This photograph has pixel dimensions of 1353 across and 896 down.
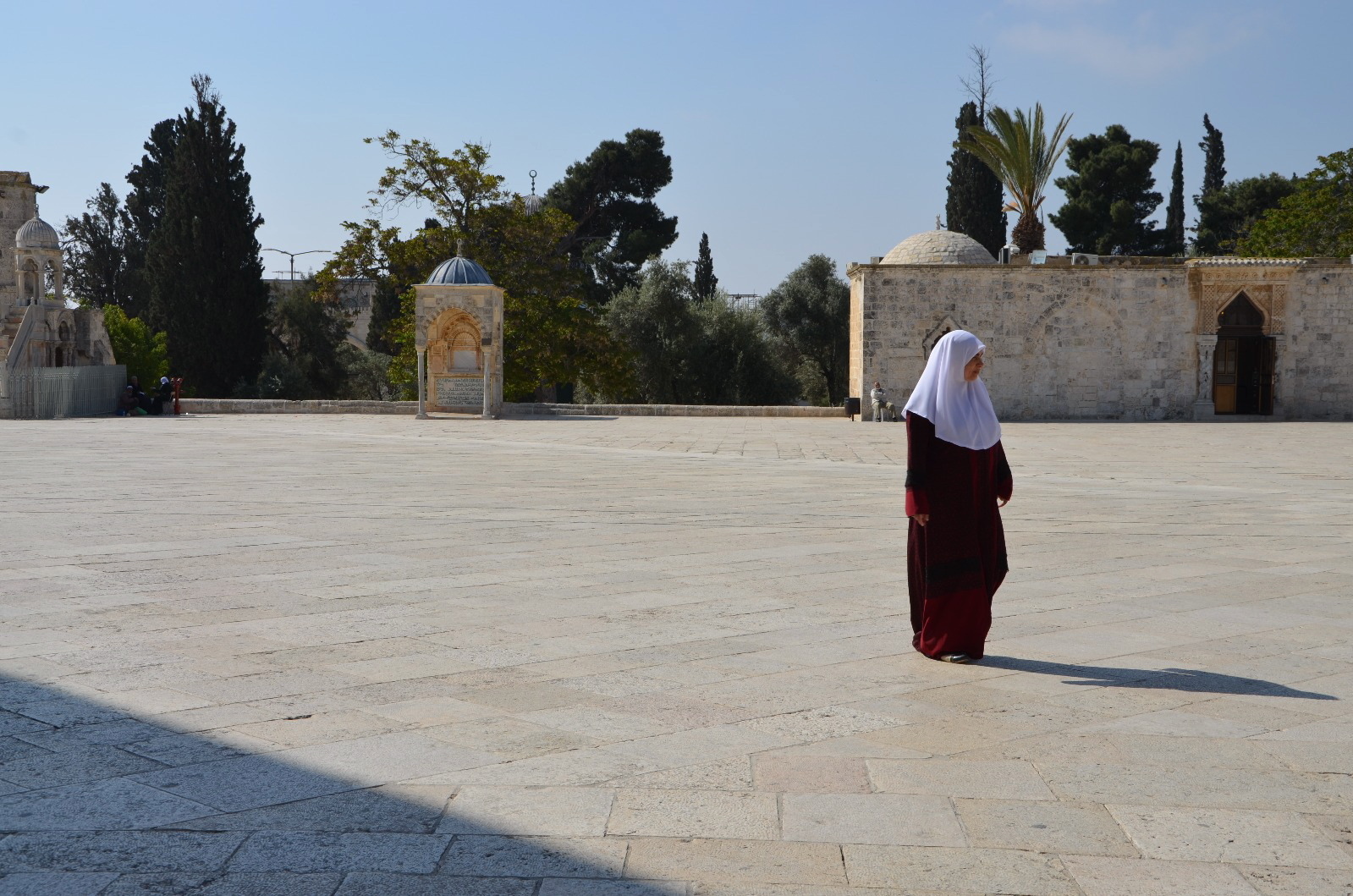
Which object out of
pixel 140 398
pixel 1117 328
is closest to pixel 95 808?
pixel 140 398

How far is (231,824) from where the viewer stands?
2.94 m

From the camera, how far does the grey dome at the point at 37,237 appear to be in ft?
97.0

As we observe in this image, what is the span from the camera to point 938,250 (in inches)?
1159

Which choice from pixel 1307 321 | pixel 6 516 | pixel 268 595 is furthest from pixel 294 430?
pixel 1307 321

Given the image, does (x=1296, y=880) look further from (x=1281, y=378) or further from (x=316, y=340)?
(x=316, y=340)

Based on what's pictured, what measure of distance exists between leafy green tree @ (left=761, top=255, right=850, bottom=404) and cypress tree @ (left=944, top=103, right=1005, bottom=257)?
496 cm

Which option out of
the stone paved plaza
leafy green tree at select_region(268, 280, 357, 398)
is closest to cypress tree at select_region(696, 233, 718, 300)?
leafy green tree at select_region(268, 280, 357, 398)

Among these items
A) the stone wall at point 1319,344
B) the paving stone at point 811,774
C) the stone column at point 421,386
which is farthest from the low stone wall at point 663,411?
the paving stone at point 811,774

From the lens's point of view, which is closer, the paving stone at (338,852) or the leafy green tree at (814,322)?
the paving stone at (338,852)

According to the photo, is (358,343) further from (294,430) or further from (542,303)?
(294,430)

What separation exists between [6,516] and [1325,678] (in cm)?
833

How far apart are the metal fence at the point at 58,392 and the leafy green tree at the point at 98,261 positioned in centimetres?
2155

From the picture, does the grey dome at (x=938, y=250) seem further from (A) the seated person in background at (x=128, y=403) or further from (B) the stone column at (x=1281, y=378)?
(A) the seated person in background at (x=128, y=403)

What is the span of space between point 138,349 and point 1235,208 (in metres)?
Answer: 39.5
